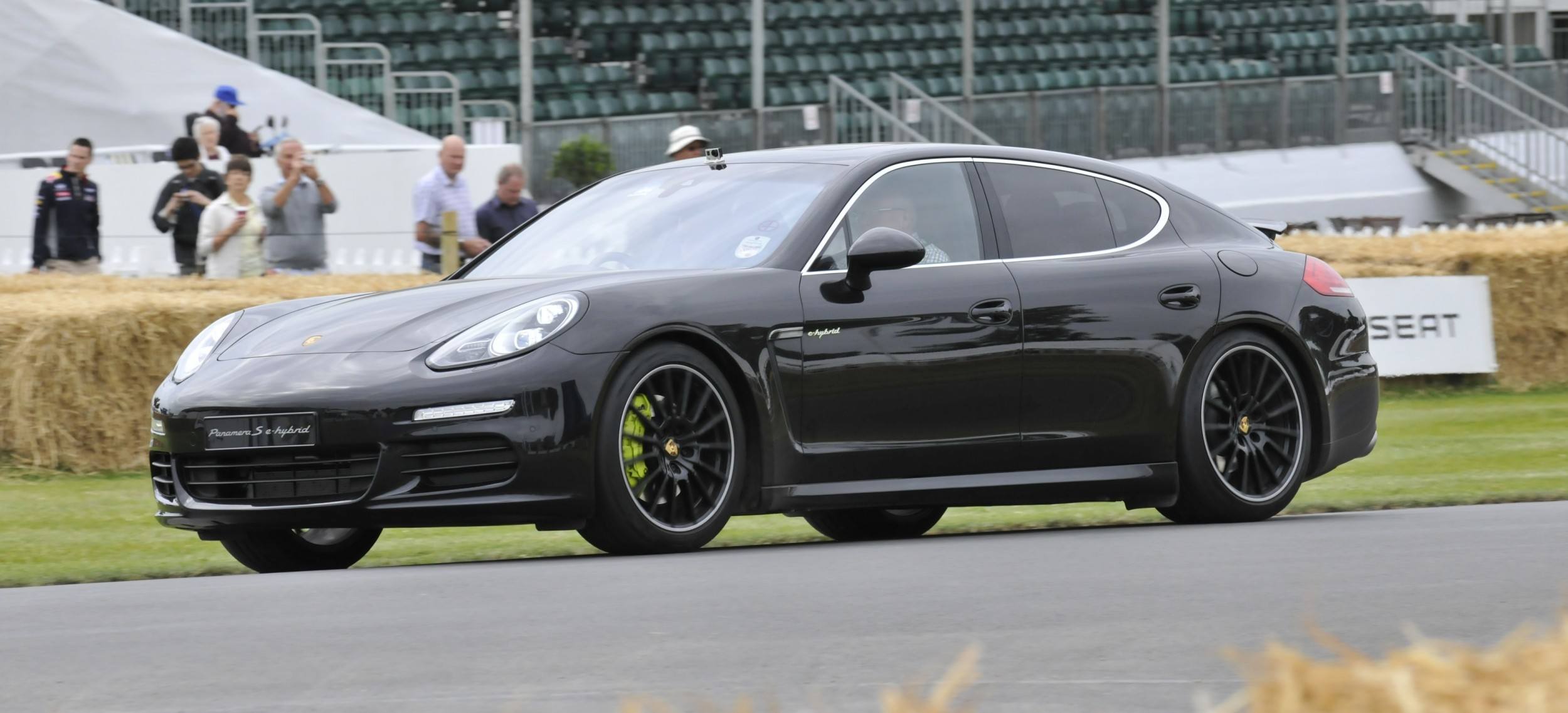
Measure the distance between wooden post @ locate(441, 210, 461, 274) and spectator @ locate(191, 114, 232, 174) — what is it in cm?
373

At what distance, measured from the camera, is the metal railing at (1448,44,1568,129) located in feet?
103

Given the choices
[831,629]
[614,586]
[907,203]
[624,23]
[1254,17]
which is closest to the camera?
[831,629]

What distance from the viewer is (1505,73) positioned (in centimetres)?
3180

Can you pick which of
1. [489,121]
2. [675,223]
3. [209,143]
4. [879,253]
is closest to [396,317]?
[675,223]

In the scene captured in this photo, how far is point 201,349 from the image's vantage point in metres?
7.27

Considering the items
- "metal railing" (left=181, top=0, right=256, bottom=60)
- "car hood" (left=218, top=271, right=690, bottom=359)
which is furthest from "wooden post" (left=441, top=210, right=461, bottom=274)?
"metal railing" (left=181, top=0, right=256, bottom=60)

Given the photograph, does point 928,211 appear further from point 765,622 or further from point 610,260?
point 765,622

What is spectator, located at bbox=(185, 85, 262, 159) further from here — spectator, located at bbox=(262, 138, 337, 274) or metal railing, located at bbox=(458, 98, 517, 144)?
metal railing, located at bbox=(458, 98, 517, 144)

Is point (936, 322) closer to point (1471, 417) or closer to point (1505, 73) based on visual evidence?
Result: point (1471, 417)

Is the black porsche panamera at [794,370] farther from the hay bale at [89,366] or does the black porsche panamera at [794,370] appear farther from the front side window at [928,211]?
the hay bale at [89,366]

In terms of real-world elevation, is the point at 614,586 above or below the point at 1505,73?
below

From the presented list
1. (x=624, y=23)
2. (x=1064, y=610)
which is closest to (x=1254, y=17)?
(x=624, y=23)

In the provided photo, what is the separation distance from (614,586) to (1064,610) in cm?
126

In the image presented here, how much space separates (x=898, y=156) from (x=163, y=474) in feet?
8.89
